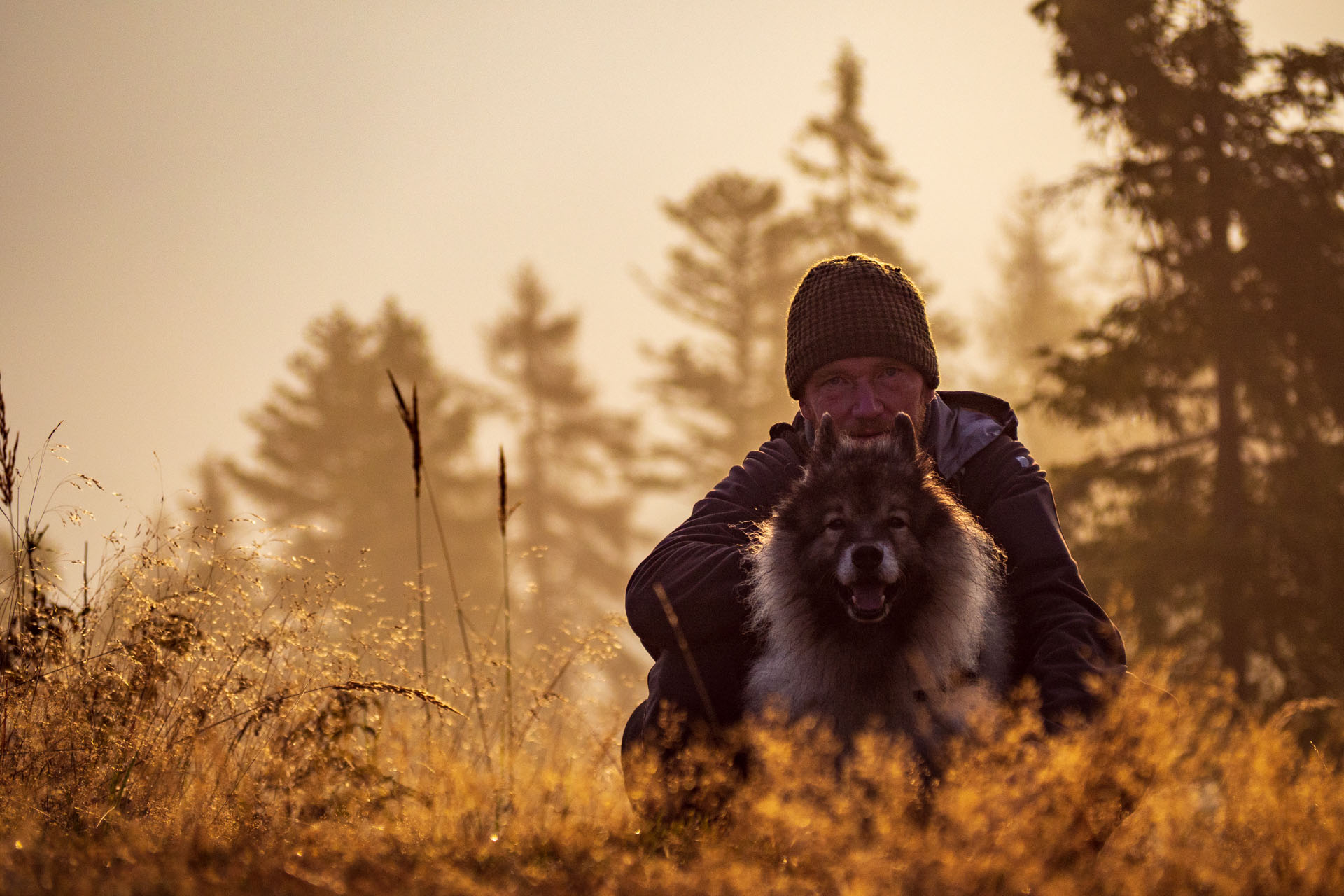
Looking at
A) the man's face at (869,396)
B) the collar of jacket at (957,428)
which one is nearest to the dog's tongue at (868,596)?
the collar of jacket at (957,428)

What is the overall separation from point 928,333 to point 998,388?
30.4 m

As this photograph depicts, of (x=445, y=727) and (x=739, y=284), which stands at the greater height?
(x=739, y=284)

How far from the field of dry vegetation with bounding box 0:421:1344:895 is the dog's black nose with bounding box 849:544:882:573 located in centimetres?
66

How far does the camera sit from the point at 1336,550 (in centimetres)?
1006

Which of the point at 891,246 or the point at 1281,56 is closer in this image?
the point at 1281,56

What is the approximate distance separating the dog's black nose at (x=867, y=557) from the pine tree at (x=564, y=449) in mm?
28649

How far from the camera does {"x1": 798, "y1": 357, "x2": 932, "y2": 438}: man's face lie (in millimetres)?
4680

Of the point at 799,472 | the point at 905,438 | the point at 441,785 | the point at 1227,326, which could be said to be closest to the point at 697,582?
the point at 799,472

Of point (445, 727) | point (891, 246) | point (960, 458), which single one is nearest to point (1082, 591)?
point (960, 458)

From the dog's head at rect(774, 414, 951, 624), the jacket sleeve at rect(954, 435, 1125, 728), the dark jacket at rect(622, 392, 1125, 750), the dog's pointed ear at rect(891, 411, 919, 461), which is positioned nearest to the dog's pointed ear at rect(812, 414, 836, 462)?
the dog's head at rect(774, 414, 951, 624)

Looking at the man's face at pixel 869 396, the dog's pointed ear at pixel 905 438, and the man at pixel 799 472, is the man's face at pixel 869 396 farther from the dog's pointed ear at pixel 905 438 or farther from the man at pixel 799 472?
the dog's pointed ear at pixel 905 438

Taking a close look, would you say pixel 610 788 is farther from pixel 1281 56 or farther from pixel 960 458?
pixel 1281 56

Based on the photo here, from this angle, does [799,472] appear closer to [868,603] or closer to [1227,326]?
[868,603]

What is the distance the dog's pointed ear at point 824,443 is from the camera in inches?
157
